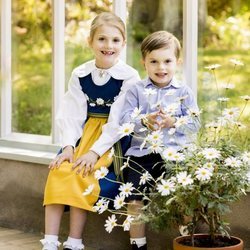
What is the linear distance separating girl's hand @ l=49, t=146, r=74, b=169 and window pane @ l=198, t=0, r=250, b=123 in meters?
0.64

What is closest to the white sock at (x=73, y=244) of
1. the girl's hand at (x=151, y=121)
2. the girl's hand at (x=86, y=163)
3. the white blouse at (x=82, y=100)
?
the girl's hand at (x=86, y=163)

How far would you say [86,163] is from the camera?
154 inches

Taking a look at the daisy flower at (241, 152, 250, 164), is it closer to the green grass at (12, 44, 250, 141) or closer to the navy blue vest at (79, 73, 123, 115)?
the navy blue vest at (79, 73, 123, 115)

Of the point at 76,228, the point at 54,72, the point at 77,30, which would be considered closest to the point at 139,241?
the point at 76,228

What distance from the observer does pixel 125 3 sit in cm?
437

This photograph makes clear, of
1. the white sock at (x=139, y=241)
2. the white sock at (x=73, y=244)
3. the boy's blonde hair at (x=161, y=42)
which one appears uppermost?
the boy's blonde hair at (x=161, y=42)

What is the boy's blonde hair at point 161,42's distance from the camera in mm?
3793

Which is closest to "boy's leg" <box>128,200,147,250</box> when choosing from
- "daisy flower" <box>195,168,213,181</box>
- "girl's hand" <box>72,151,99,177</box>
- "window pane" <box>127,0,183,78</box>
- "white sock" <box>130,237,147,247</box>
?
"white sock" <box>130,237,147,247</box>

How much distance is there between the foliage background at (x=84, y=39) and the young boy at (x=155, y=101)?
25 cm

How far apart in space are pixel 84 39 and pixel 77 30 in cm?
6

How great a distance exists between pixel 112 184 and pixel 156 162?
251mm

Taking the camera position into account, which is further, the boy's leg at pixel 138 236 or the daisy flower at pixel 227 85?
the boy's leg at pixel 138 236

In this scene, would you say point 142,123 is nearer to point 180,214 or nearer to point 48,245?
point 180,214

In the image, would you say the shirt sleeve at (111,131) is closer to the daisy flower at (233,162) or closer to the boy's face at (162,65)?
the boy's face at (162,65)
